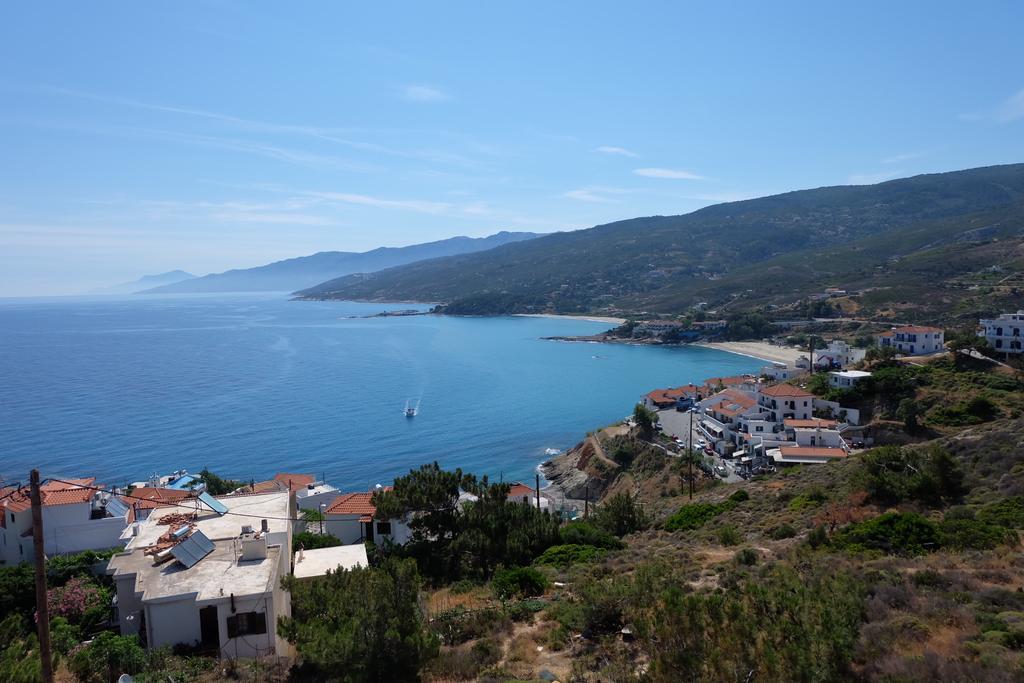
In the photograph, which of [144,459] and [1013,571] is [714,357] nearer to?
[144,459]

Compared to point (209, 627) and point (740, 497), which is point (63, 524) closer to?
point (209, 627)

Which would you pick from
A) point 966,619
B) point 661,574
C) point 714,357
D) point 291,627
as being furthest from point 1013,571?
point 714,357

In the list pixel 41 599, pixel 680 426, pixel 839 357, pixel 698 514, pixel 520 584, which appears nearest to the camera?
pixel 41 599

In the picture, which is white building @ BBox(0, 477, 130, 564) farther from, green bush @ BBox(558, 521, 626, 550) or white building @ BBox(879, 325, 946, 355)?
white building @ BBox(879, 325, 946, 355)

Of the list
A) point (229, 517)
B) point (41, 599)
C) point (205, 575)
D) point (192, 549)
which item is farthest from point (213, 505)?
point (41, 599)

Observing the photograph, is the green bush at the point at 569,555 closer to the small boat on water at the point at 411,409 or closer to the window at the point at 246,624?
the window at the point at 246,624

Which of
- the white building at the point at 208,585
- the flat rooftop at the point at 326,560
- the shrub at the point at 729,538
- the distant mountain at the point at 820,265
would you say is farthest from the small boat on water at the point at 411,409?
the distant mountain at the point at 820,265
